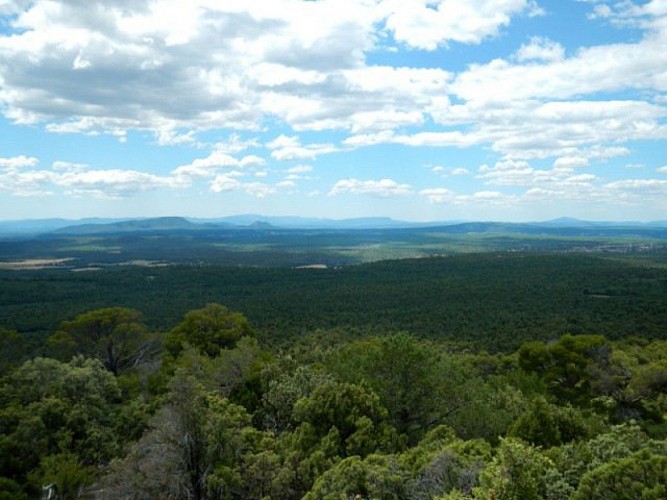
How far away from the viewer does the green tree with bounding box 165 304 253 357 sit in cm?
3744

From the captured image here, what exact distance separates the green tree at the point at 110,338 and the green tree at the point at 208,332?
3.16 m

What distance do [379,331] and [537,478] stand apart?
5039 cm

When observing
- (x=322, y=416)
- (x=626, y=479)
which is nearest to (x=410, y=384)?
(x=322, y=416)

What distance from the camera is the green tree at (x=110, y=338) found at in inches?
1526

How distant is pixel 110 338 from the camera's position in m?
39.2

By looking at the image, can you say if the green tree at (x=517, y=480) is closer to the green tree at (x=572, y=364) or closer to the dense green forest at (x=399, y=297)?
the green tree at (x=572, y=364)

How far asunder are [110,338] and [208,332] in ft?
24.2

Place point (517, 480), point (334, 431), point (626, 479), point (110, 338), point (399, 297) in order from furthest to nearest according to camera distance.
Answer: point (399, 297) < point (110, 338) < point (334, 431) < point (517, 480) < point (626, 479)

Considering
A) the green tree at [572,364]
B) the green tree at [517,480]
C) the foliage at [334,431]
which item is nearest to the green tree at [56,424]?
the foliage at [334,431]

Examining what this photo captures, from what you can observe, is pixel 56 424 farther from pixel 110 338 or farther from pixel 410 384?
pixel 110 338

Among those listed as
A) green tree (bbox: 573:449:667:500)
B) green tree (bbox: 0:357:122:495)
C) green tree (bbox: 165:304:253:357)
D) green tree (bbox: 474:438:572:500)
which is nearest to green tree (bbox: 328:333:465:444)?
green tree (bbox: 0:357:122:495)

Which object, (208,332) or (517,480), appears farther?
(208,332)

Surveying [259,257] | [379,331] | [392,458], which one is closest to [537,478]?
[392,458]

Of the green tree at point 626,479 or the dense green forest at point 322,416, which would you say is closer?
the green tree at point 626,479
